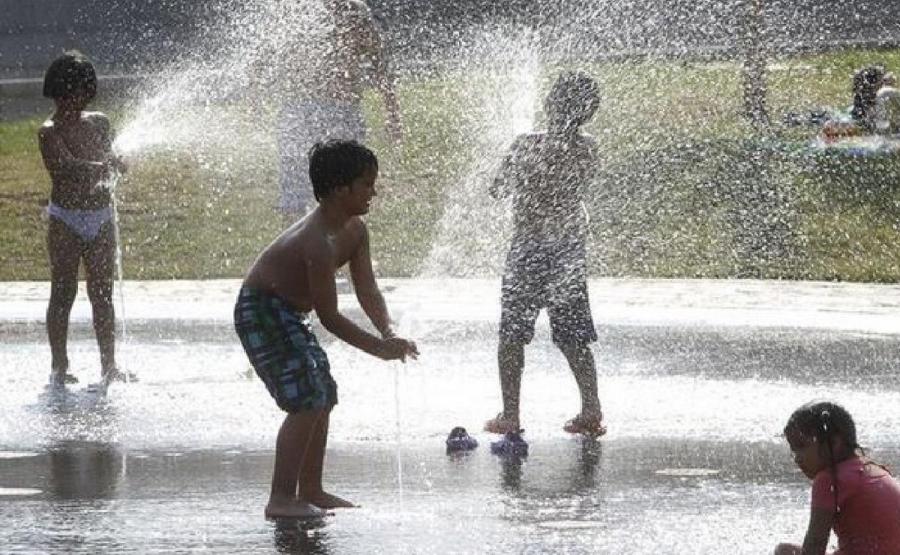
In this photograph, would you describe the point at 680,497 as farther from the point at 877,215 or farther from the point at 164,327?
the point at 877,215

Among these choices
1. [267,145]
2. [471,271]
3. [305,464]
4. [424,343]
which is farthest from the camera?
[267,145]

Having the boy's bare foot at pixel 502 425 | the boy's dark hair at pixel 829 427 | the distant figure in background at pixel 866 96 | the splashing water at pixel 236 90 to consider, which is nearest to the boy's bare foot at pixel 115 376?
the boy's bare foot at pixel 502 425

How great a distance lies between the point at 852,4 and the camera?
2234 centimetres

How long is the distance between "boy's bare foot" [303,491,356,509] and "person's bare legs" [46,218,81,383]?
9.33 feet

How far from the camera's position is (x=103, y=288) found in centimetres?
884

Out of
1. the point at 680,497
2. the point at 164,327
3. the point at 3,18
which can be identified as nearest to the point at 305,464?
the point at 680,497

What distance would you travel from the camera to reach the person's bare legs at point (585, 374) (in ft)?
24.7

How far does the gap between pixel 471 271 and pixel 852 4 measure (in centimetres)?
1042

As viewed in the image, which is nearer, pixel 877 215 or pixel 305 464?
pixel 305 464

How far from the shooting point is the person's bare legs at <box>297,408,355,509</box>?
6246mm

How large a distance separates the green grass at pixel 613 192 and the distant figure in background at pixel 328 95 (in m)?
0.89

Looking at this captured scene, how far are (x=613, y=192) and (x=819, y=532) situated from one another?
10602mm

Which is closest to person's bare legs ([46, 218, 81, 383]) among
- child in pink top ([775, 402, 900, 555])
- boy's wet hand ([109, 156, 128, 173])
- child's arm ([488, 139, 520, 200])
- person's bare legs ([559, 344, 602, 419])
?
boy's wet hand ([109, 156, 128, 173])

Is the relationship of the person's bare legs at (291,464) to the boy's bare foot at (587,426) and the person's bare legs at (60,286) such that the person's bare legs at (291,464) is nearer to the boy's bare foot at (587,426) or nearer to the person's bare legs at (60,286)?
the boy's bare foot at (587,426)
